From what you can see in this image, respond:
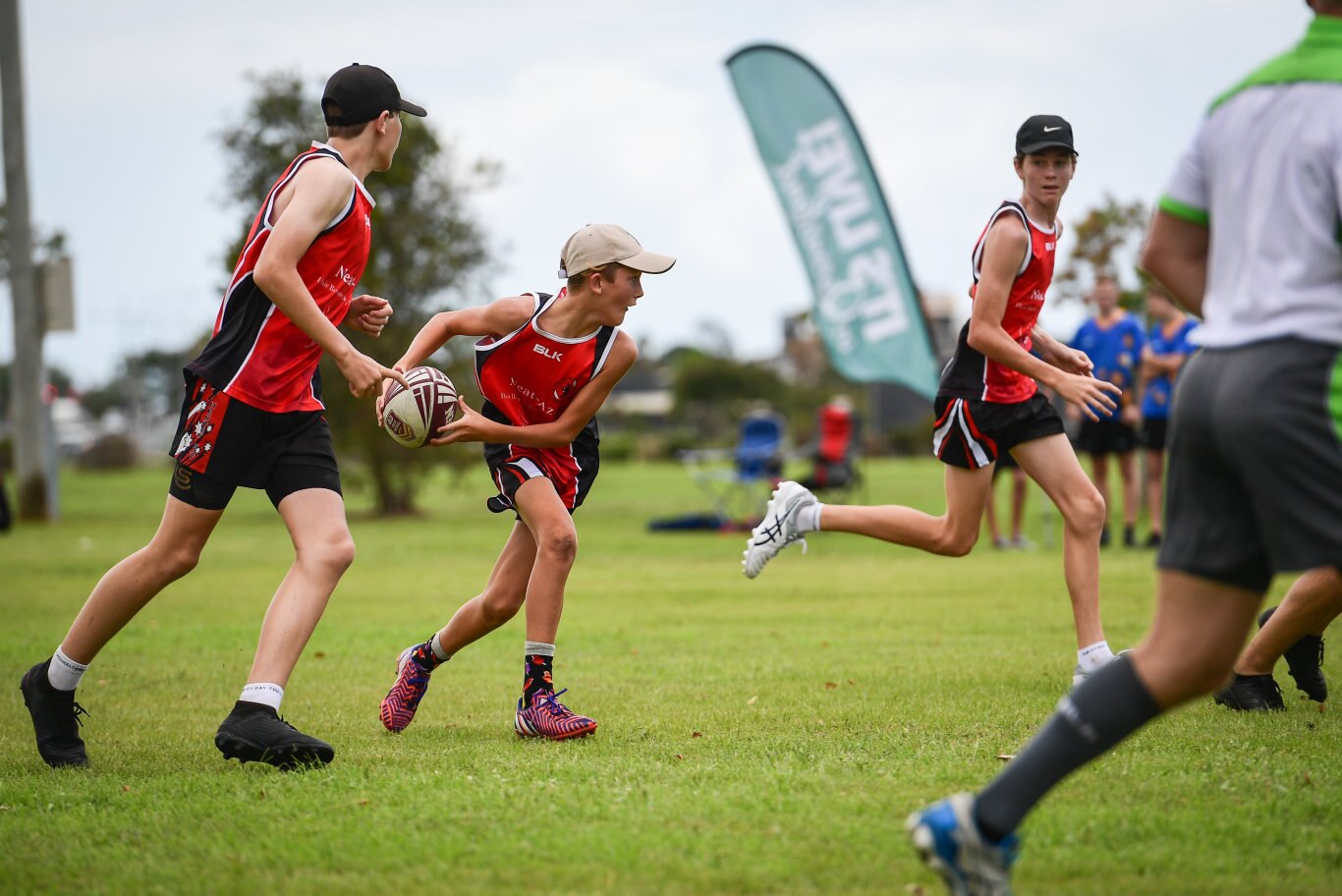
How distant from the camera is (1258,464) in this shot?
113 inches

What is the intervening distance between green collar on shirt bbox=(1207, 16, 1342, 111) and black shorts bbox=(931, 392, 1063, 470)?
3.03 m

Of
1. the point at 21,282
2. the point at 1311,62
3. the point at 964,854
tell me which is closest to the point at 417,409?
the point at 964,854

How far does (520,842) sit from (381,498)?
22.1 metres

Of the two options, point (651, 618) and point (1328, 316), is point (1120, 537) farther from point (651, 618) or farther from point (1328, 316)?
point (1328, 316)

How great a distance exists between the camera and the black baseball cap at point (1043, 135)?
5.86 meters

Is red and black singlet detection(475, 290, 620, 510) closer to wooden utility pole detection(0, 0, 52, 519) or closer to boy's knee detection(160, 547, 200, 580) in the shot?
boy's knee detection(160, 547, 200, 580)

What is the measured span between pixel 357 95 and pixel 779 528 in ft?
8.87

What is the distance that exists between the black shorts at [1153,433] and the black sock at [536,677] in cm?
1090

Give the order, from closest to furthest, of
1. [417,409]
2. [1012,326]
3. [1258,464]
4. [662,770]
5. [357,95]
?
1. [1258,464]
2. [662,770]
3. [357,95]
4. [417,409]
5. [1012,326]

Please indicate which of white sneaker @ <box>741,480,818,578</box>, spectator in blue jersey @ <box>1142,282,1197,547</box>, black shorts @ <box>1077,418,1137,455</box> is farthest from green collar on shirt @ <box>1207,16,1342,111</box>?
black shorts @ <box>1077,418,1137,455</box>

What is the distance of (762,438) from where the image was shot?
67.8 feet

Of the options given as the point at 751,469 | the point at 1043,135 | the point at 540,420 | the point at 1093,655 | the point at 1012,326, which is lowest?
the point at 751,469

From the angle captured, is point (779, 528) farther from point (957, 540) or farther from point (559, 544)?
point (559, 544)

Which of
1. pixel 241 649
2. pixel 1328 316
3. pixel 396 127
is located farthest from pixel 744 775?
pixel 241 649
